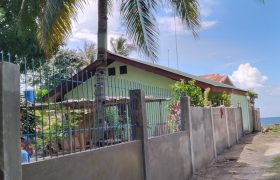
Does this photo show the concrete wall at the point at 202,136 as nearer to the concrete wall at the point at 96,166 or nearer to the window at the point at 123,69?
the concrete wall at the point at 96,166

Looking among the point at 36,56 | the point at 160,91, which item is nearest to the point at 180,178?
the point at 160,91

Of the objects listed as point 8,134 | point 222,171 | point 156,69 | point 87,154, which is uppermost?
point 156,69

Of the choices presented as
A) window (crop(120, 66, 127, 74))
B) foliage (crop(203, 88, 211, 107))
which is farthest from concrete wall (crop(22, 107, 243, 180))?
window (crop(120, 66, 127, 74))

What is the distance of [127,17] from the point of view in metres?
10.2

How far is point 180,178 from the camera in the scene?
9500mm

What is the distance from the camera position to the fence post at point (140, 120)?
7316 mm

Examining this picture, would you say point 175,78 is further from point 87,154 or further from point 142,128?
point 87,154

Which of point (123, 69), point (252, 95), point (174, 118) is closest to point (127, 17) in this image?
point (174, 118)

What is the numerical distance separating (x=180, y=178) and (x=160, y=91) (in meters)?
2.11

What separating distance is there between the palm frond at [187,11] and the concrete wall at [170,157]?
289 centimetres

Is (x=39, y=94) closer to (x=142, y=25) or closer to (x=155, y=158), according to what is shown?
(x=155, y=158)

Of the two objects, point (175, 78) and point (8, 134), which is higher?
point (175, 78)

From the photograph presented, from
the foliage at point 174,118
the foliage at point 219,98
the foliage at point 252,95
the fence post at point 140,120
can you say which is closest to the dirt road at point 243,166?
the foliage at point 174,118

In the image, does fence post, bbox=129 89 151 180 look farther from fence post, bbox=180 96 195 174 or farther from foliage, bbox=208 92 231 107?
foliage, bbox=208 92 231 107
